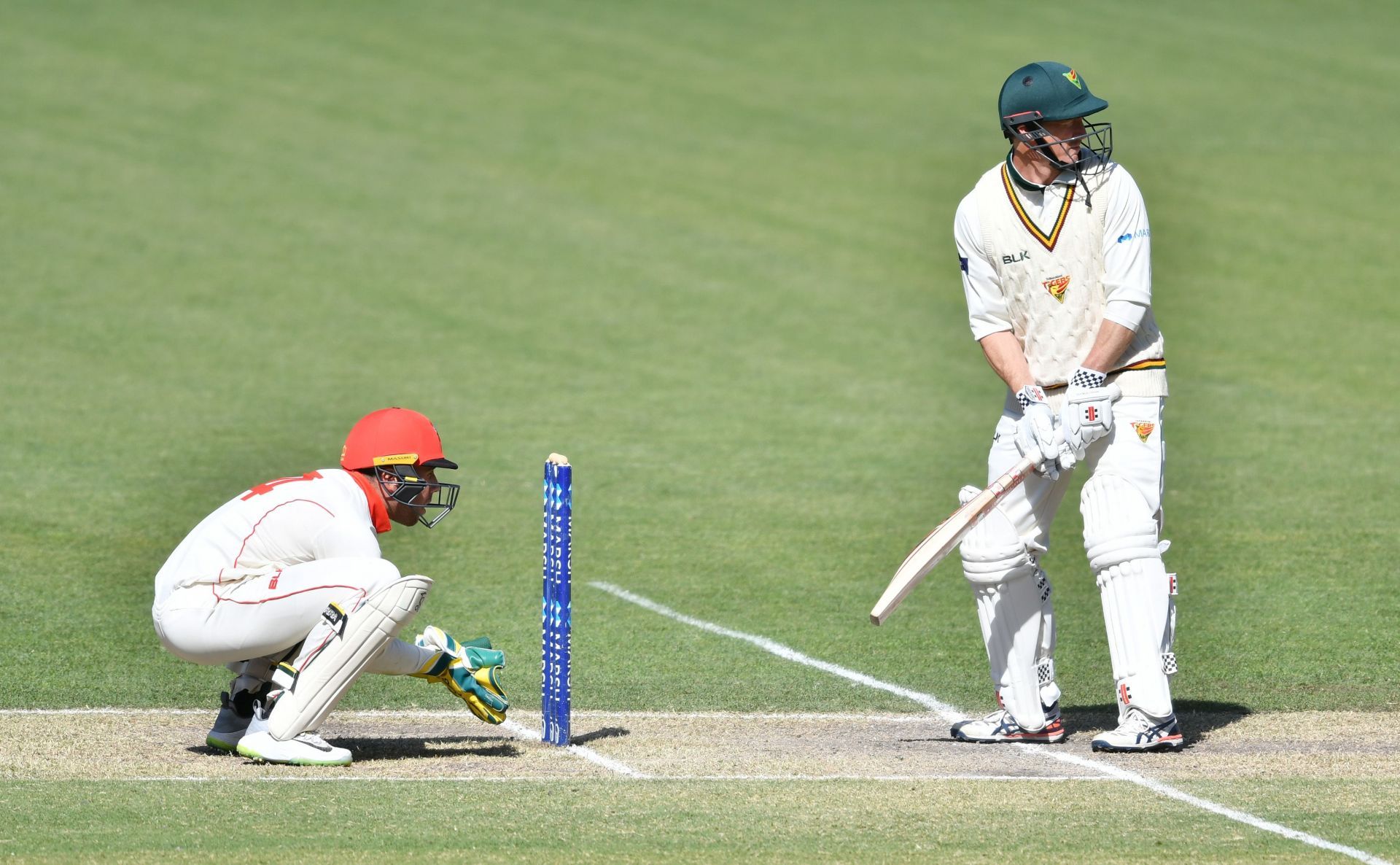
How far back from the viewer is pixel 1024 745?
7.38 metres

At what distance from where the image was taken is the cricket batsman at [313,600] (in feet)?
22.5

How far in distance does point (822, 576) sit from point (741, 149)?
61.2 ft

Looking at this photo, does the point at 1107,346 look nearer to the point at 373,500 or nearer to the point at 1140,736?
the point at 1140,736

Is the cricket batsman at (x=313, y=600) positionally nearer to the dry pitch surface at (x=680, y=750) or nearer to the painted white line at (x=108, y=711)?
the dry pitch surface at (x=680, y=750)

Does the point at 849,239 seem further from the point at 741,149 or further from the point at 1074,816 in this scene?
the point at 1074,816

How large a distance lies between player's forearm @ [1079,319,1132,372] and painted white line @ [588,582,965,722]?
164cm

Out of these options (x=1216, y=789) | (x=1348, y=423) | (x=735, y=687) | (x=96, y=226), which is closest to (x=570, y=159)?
(x=96, y=226)

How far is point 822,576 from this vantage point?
36.4 ft

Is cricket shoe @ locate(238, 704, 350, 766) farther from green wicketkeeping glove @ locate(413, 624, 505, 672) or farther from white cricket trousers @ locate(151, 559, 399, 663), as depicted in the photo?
green wicketkeeping glove @ locate(413, 624, 505, 672)

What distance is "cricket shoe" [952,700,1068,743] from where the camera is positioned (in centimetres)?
743

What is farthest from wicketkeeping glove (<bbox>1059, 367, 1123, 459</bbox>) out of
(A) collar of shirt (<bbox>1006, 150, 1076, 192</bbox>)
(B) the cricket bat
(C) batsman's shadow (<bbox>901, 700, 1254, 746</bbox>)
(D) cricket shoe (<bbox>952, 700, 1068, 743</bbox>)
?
(C) batsman's shadow (<bbox>901, 700, 1254, 746</bbox>)

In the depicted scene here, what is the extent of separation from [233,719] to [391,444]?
1202mm

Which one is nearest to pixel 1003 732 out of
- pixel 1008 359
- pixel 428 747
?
pixel 1008 359

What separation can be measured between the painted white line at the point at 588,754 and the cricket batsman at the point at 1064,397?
4.59 feet
